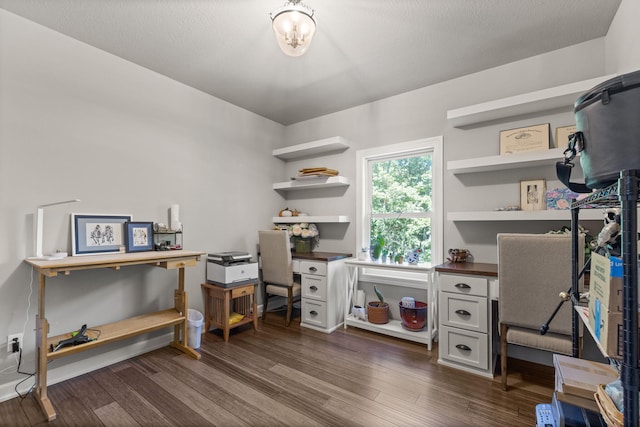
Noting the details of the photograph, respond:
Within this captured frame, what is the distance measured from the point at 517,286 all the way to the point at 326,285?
1728 mm

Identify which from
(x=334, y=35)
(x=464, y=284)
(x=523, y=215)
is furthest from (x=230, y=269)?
(x=523, y=215)

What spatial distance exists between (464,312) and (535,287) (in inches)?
22.6

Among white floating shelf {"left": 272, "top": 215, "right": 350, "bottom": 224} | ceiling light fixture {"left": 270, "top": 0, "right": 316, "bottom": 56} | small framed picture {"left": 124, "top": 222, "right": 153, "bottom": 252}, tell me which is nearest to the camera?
ceiling light fixture {"left": 270, "top": 0, "right": 316, "bottom": 56}

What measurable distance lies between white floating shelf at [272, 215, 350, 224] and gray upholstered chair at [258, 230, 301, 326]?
461 mm

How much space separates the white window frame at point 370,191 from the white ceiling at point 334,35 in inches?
25.0

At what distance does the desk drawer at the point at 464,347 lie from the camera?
7.29 feet

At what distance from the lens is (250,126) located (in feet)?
12.2

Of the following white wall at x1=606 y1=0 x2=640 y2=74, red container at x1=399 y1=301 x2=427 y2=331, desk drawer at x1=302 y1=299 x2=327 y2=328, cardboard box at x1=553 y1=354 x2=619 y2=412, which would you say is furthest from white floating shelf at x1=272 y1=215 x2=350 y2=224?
white wall at x1=606 y1=0 x2=640 y2=74

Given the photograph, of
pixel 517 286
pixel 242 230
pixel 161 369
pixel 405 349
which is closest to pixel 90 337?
pixel 161 369

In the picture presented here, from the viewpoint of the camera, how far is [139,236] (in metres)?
Answer: 2.56

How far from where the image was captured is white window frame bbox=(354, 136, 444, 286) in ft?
9.73

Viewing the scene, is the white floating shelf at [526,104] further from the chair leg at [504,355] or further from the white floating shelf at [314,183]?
the chair leg at [504,355]

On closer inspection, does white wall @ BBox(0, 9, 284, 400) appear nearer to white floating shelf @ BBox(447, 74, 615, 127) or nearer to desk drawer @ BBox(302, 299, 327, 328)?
desk drawer @ BBox(302, 299, 327, 328)

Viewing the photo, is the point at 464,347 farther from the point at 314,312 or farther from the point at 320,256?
the point at 320,256
